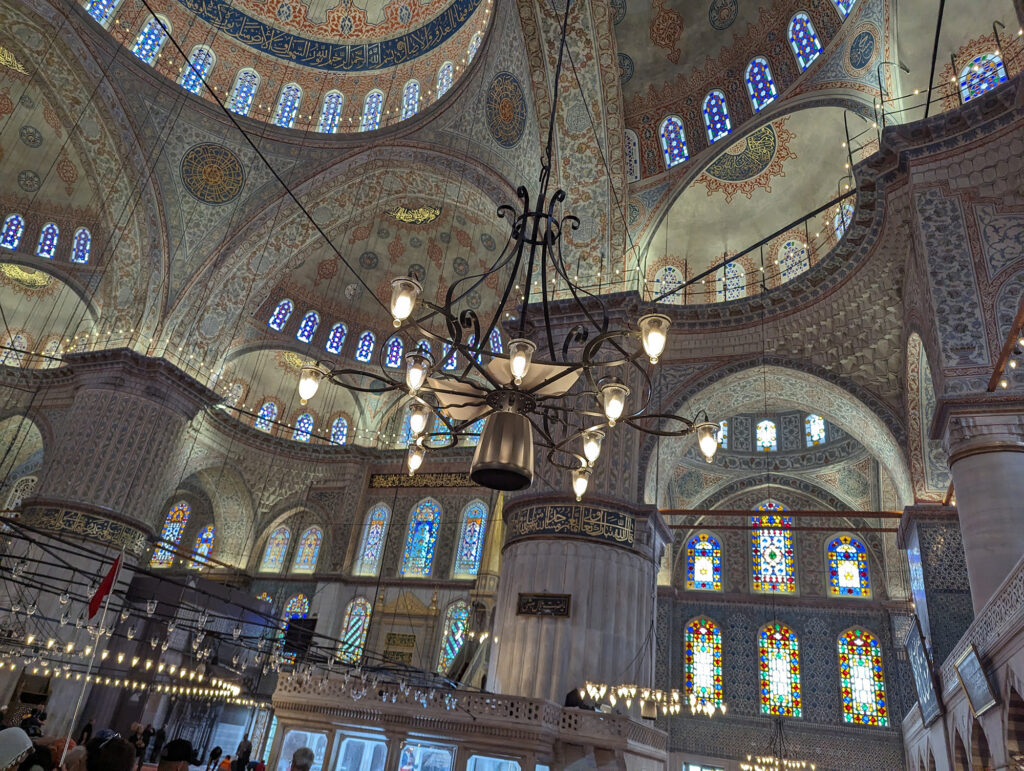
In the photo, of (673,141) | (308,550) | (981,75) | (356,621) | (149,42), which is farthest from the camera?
(308,550)

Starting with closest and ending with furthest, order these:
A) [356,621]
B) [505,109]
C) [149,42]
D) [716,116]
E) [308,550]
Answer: [716,116] < [505,109] < [149,42] < [356,621] < [308,550]

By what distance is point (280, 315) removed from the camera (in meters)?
17.5

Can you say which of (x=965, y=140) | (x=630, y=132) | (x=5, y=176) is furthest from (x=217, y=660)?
(x=965, y=140)

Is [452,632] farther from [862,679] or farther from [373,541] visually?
[862,679]

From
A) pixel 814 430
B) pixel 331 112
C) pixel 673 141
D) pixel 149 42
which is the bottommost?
pixel 814 430

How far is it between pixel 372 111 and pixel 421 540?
31.5ft

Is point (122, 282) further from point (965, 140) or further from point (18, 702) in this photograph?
point (965, 140)

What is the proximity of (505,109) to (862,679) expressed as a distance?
527 inches

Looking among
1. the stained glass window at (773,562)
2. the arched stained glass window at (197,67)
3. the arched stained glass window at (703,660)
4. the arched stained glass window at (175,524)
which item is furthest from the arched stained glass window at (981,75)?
the arched stained glass window at (175,524)

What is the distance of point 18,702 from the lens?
458 inches

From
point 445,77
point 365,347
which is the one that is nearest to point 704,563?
point 365,347

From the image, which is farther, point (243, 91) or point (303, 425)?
point (303, 425)

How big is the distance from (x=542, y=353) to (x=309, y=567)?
928 cm

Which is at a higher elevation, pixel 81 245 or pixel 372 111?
pixel 372 111
